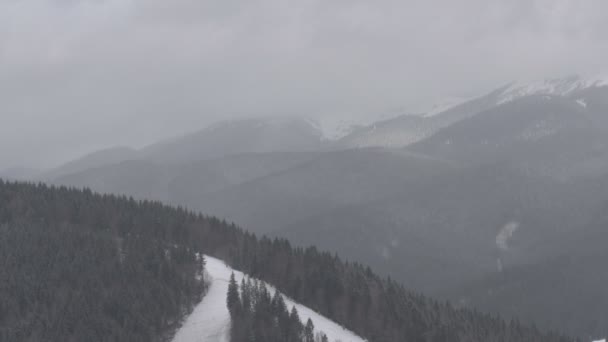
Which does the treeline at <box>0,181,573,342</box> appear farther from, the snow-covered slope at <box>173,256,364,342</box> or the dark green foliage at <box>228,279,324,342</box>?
the dark green foliage at <box>228,279,324,342</box>

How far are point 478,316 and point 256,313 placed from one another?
72.7 meters

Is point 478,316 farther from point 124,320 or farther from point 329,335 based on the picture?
point 124,320

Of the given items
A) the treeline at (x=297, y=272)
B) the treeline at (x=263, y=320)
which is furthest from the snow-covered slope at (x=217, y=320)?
the treeline at (x=297, y=272)

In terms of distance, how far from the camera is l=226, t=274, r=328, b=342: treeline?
131750 mm

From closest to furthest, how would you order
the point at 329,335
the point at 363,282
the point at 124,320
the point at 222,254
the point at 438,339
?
the point at 124,320, the point at 329,335, the point at 438,339, the point at 363,282, the point at 222,254

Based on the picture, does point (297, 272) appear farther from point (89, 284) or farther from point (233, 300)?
point (89, 284)

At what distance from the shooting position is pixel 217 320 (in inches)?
5448

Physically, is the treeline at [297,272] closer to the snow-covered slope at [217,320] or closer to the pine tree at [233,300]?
the snow-covered slope at [217,320]

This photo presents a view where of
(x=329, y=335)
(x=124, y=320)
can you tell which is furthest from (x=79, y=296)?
(x=329, y=335)

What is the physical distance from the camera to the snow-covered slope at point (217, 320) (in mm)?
135375

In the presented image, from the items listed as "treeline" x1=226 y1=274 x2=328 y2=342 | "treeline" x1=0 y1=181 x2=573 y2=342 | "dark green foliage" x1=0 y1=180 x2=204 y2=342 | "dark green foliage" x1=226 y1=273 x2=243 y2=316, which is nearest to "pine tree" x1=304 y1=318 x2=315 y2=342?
"treeline" x1=226 y1=274 x2=328 y2=342

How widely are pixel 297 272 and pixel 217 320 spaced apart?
30.2 m

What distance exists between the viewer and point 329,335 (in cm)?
14312

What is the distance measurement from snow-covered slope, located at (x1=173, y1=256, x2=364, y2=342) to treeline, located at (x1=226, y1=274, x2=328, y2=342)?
2.22 meters
